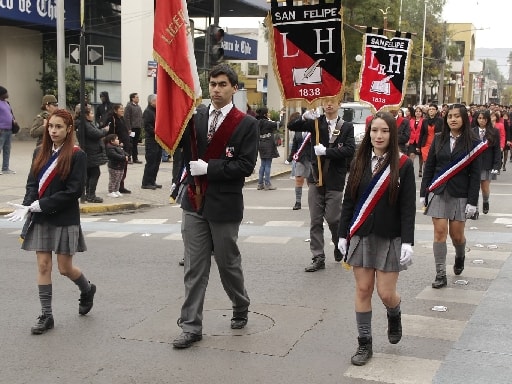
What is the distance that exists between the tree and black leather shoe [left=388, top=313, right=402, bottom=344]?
2190cm

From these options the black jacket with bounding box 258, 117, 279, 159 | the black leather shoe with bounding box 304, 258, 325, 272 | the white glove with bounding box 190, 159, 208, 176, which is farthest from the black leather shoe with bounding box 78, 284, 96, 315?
the black jacket with bounding box 258, 117, 279, 159

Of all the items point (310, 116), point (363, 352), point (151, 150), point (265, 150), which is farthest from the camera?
point (265, 150)

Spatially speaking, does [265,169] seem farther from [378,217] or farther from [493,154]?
[378,217]

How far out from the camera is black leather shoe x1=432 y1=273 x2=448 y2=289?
7548 mm

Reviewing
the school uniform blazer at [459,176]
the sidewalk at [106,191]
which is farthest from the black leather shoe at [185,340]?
the sidewalk at [106,191]

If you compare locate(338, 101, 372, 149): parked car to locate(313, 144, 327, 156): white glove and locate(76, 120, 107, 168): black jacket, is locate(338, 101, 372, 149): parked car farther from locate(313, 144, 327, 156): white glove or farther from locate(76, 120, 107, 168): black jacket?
locate(313, 144, 327, 156): white glove

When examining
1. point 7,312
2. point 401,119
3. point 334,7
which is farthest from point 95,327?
point 401,119

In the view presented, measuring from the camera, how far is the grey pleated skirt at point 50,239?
19.5ft

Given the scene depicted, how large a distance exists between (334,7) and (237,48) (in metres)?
28.9

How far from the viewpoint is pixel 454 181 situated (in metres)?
7.51

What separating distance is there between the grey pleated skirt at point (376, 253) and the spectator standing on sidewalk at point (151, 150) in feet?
33.1

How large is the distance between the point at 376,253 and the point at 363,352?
28.3 inches

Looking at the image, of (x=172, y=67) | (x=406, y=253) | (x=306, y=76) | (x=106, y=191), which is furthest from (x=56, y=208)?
(x=106, y=191)

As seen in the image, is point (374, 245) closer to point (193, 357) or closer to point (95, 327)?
point (193, 357)
